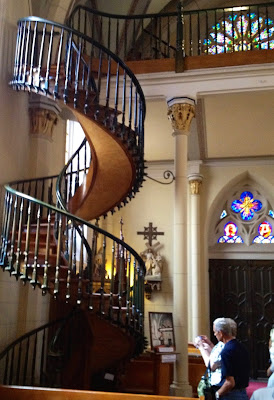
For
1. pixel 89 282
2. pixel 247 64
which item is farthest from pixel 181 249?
pixel 247 64

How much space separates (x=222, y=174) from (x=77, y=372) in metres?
5.56

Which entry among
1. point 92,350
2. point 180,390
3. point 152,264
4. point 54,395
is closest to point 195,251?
point 152,264

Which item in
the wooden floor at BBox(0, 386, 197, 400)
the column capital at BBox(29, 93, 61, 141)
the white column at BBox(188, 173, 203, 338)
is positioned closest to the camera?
the wooden floor at BBox(0, 386, 197, 400)

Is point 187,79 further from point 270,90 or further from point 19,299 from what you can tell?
point 19,299

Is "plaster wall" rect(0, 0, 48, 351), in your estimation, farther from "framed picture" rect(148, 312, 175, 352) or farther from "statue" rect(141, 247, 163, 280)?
"statue" rect(141, 247, 163, 280)

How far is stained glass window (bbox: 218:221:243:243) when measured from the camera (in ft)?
32.8

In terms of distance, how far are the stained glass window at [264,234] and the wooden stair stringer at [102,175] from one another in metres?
4.37

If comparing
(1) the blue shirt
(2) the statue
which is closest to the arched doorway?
(2) the statue

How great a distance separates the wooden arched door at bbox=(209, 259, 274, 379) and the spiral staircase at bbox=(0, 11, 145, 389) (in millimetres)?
3853

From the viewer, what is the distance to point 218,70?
6.75 metres

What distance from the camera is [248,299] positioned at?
9438 millimetres

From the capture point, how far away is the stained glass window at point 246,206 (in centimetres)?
1005

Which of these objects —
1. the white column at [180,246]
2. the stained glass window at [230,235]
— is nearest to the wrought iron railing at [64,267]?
the white column at [180,246]

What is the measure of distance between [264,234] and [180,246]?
4.02 m
